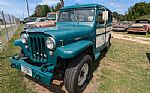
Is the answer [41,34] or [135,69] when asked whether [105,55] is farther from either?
[41,34]

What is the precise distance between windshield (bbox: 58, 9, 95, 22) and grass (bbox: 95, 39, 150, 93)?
1854 mm

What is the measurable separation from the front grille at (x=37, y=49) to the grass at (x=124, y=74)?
174cm

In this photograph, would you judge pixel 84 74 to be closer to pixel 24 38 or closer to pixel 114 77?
pixel 114 77

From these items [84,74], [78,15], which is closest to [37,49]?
[84,74]

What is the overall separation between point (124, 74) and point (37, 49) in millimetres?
3111

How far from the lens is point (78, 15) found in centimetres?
536

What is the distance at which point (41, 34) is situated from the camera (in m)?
3.67

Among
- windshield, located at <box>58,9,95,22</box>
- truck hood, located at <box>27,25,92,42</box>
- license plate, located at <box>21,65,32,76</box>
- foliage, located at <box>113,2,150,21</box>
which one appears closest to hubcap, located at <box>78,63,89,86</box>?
truck hood, located at <box>27,25,92,42</box>

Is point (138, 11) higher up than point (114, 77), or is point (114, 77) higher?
point (138, 11)

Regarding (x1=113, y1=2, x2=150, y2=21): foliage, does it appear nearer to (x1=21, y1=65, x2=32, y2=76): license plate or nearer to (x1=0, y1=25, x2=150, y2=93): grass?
(x1=0, y1=25, x2=150, y2=93): grass

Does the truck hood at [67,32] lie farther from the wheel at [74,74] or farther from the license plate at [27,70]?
the license plate at [27,70]

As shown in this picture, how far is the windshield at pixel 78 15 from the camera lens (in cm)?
519

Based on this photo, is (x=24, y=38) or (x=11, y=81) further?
(x=11, y=81)

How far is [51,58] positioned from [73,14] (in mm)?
2268
